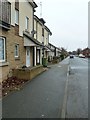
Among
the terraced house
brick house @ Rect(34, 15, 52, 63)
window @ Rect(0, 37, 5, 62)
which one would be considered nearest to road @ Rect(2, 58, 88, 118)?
the terraced house

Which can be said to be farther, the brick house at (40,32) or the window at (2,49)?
the brick house at (40,32)

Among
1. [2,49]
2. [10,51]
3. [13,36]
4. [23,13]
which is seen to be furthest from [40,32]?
[2,49]

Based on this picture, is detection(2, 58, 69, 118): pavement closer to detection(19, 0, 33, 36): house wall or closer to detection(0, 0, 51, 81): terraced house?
detection(0, 0, 51, 81): terraced house

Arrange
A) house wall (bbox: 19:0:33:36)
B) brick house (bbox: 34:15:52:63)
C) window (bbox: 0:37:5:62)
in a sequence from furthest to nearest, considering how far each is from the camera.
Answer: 1. brick house (bbox: 34:15:52:63)
2. house wall (bbox: 19:0:33:36)
3. window (bbox: 0:37:5:62)

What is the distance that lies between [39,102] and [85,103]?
1633 mm

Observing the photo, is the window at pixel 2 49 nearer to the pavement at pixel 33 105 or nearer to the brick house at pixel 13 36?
the brick house at pixel 13 36

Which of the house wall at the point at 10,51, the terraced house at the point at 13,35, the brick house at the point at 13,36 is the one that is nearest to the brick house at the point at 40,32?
the terraced house at the point at 13,35

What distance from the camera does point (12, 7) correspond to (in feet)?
56.1

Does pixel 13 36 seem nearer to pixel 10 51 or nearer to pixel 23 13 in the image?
pixel 10 51

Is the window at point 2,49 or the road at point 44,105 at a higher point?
the window at point 2,49

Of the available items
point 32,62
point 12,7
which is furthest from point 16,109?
point 32,62

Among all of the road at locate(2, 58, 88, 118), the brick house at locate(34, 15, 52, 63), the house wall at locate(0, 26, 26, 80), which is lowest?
the road at locate(2, 58, 88, 118)

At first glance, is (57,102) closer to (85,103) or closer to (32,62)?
(85,103)

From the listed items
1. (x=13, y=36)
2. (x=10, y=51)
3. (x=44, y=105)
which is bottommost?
(x=44, y=105)
